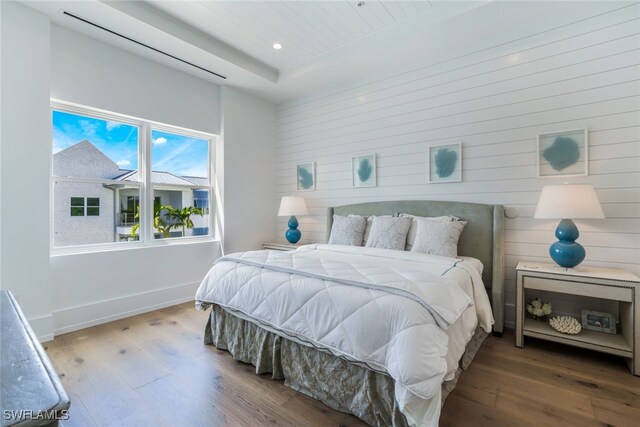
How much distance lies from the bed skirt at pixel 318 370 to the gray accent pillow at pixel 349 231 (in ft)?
4.91

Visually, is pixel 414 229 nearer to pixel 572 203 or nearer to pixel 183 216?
pixel 572 203

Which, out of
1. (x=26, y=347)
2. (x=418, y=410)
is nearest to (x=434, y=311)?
(x=418, y=410)

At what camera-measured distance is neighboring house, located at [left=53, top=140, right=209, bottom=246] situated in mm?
2830

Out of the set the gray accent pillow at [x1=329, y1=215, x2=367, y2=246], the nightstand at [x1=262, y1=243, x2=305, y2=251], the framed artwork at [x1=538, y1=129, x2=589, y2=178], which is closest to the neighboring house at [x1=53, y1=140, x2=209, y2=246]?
the nightstand at [x1=262, y1=243, x2=305, y2=251]

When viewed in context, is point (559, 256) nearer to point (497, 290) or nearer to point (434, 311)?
point (497, 290)

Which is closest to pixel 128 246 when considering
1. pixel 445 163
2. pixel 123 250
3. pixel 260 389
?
pixel 123 250

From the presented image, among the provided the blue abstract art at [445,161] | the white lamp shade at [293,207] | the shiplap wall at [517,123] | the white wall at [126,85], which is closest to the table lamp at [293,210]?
the white lamp shade at [293,207]

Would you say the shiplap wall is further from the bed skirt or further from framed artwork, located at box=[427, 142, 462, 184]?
the bed skirt

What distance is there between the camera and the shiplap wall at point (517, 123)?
93.6 inches

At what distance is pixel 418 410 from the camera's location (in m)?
1.33

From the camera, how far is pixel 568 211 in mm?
2180

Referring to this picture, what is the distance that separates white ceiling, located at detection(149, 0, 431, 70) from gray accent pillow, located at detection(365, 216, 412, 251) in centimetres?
199

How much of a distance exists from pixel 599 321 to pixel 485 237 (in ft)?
3.41

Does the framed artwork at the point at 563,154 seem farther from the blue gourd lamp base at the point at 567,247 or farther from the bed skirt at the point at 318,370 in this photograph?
the bed skirt at the point at 318,370
